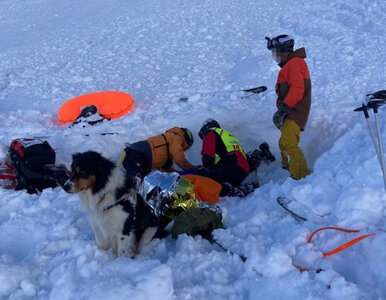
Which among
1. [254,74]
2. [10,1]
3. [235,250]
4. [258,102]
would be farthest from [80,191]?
[10,1]

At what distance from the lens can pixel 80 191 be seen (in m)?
3.90

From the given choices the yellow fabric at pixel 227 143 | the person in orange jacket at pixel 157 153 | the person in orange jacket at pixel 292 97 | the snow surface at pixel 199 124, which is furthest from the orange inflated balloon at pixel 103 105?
the person in orange jacket at pixel 292 97

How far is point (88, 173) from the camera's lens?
12.4ft

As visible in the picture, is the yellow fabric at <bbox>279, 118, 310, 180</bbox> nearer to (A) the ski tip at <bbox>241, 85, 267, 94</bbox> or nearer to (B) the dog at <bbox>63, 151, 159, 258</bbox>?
(B) the dog at <bbox>63, 151, 159, 258</bbox>

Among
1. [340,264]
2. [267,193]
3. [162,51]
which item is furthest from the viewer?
[162,51]

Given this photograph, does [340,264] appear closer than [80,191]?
Yes

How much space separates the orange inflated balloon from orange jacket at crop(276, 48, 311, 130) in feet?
11.9

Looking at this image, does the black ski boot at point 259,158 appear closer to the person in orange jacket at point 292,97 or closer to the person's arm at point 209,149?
the person's arm at point 209,149

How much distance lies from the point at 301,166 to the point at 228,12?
9.79 meters

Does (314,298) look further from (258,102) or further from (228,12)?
(228,12)

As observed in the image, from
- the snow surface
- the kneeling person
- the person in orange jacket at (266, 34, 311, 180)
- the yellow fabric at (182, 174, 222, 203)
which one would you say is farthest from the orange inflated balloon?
the person in orange jacket at (266, 34, 311, 180)

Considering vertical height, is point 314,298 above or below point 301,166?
above

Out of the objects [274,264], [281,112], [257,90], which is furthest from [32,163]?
[257,90]

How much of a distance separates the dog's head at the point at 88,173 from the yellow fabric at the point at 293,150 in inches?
98.0
